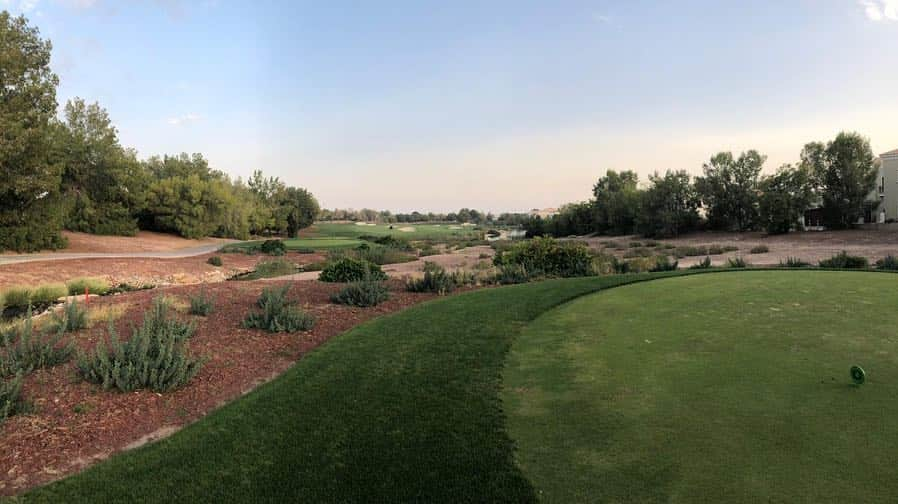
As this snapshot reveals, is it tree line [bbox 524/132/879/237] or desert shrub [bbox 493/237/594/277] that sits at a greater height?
tree line [bbox 524/132/879/237]

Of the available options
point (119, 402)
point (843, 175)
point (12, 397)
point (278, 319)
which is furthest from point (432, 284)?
point (843, 175)

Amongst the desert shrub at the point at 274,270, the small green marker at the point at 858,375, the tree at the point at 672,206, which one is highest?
the tree at the point at 672,206

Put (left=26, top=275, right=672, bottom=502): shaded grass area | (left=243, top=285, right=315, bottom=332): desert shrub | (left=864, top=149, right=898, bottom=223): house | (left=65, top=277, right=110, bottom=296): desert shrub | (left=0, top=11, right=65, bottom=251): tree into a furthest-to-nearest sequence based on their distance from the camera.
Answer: (left=864, top=149, right=898, bottom=223): house
(left=0, top=11, right=65, bottom=251): tree
(left=65, top=277, right=110, bottom=296): desert shrub
(left=243, top=285, right=315, bottom=332): desert shrub
(left=26, top=275, right=672, bottom=502): shaded grass area

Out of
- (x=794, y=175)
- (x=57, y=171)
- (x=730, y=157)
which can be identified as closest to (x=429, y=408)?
(x=57, y=171)

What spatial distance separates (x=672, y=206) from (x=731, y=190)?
20.9 feet

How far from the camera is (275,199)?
83.2 meters

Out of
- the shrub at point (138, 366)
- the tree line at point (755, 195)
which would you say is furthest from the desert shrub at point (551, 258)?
the tree line at point (755, 195)

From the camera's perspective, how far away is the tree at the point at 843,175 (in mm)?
35250

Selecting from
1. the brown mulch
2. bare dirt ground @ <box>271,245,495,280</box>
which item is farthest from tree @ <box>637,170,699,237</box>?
the brown mulch

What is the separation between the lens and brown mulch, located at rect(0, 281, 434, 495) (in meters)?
4.16

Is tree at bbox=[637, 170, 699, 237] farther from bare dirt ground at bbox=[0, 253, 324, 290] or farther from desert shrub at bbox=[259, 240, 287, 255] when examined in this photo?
bare dirt ground at bbox=[0, 253, 324, 290]

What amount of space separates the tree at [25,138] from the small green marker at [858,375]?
3450 cm

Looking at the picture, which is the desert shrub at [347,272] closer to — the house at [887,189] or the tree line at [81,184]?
the tree line at [81,184]

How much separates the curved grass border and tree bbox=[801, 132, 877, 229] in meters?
41.5
